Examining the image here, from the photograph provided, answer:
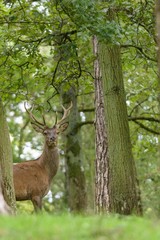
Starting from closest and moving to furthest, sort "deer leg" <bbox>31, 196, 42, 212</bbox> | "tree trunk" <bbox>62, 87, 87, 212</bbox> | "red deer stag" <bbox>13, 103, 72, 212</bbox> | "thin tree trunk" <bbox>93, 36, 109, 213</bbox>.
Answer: "thin tree trunk" <bbox>93, 36, 109, 213</bbox>
"deer leg" <bbox>31, 196, 42, 212</bbox>
"red deer stag" <bbox>13, 103, 72, 212</bbox>
"tree trunk" <bbox>62, 87, 87, 212</bbox>

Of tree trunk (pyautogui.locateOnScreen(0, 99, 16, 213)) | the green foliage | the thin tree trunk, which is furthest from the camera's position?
the thin tree trunk

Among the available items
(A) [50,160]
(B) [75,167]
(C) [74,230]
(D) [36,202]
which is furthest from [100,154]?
(C) [74,230]

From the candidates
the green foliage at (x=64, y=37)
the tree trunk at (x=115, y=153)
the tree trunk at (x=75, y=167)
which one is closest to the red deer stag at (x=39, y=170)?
the green foliage at (x=64, y=37)

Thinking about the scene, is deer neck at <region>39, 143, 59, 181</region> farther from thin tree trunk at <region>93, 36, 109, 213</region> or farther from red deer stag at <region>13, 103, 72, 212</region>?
thin tree trunk at <region>93, 36, 109, 213</region>

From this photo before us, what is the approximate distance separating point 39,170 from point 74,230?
34.2ft

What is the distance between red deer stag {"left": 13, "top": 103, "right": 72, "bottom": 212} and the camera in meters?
15.7

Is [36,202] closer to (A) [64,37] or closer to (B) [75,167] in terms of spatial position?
(A) [64,37]

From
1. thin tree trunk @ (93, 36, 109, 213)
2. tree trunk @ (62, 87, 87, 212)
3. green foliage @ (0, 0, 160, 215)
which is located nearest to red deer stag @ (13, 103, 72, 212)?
green foliage @ (0, 0, 160, 215)

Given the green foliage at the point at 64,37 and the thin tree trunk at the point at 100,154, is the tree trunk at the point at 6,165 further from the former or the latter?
the thin tree trunk at the point at 100,154

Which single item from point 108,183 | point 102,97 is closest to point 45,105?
point 102,97

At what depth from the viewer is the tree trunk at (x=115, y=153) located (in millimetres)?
12477

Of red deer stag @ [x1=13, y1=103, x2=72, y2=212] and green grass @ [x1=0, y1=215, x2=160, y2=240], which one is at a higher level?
red deer stag @ [x1=13, y1=103, x2=72, y2=212]

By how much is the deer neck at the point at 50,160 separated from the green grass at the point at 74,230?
9.97 m

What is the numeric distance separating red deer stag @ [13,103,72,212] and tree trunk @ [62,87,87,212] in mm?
3393
